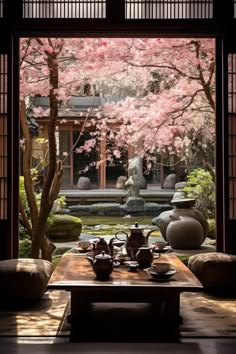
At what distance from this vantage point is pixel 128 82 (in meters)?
9.45

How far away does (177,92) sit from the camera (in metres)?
8.20

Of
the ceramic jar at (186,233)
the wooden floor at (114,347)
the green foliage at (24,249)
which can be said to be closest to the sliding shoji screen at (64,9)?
the wooden floor at (114,347)

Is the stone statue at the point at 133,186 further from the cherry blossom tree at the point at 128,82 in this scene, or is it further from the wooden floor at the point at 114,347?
the wooden floor at the point at 114,347

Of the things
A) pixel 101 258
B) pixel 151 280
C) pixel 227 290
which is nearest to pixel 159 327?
pixel 151 280

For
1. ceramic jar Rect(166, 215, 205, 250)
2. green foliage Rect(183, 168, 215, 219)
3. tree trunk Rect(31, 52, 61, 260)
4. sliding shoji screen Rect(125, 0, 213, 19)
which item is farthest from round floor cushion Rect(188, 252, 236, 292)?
green foliage Rect(183, 168, 215, 219)

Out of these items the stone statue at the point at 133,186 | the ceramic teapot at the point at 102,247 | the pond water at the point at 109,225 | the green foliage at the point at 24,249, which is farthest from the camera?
the stone statue at the point at 133,186

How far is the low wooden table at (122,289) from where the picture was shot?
3.54m

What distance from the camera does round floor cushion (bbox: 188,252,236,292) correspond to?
15.5ft

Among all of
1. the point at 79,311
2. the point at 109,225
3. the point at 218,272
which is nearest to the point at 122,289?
the point at 79,311

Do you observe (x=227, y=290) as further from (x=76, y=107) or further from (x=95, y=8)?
(x=76, y=107)

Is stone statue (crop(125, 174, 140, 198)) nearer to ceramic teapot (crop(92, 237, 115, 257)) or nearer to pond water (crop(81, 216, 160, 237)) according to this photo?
pond water (crop(81, 216, 160, 237))

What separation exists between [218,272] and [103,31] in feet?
7.64

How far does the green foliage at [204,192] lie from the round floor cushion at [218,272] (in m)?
4.65

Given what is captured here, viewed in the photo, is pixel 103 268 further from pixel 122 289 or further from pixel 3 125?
pixel 3 125
